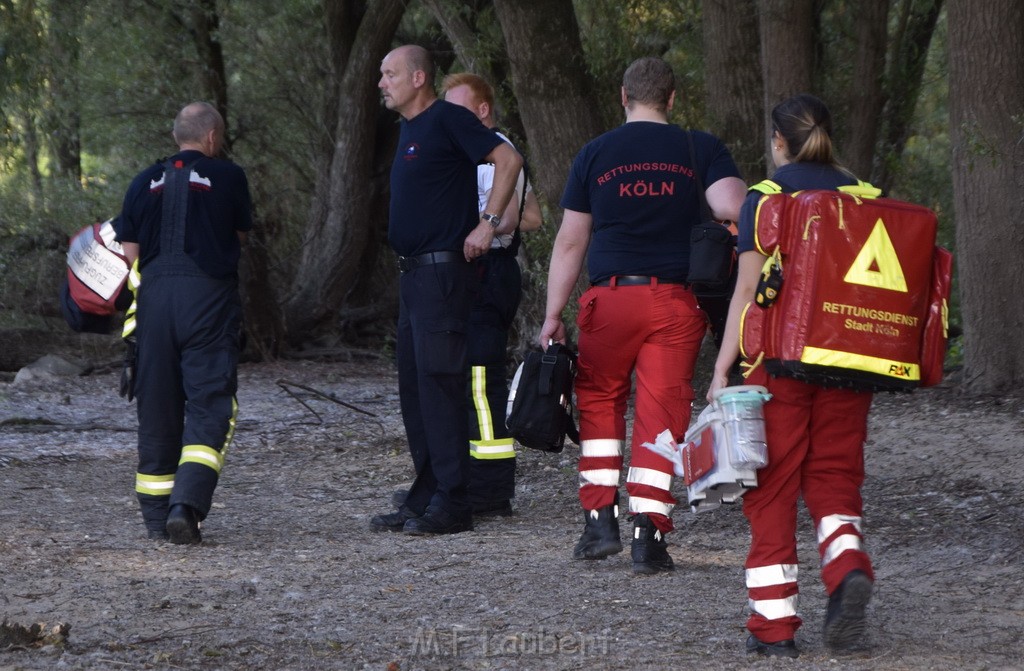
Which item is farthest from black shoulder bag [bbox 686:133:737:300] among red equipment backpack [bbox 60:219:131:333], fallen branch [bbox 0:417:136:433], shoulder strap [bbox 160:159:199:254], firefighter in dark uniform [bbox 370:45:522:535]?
fallen branch [bbox 0:417:136:433]

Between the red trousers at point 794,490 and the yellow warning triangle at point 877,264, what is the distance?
0.37 m

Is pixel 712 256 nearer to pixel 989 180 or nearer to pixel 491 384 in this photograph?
pixel 491 384

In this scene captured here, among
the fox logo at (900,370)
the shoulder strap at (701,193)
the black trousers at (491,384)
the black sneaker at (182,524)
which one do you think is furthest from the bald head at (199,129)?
the fox logo at (900,370)

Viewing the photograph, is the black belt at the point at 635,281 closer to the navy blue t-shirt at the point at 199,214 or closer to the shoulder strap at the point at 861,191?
the shoulder strap at the point at 861,191

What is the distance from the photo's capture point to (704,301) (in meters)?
5.44

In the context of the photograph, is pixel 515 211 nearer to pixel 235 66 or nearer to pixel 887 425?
pixel 887 425

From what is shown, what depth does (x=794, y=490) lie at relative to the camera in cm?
426

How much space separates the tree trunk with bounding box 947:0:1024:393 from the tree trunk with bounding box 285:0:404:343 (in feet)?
28.7

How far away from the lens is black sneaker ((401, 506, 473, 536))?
650 cm

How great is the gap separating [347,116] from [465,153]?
1039 cm

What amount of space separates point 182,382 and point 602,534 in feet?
7.32

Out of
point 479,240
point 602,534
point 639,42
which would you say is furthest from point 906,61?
point 602,534

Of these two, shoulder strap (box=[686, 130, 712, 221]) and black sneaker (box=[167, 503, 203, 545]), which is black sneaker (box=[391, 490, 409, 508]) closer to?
black sneaker (box=[167, 503, 203, 545])

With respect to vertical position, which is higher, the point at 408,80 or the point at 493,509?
the point at 408,80
